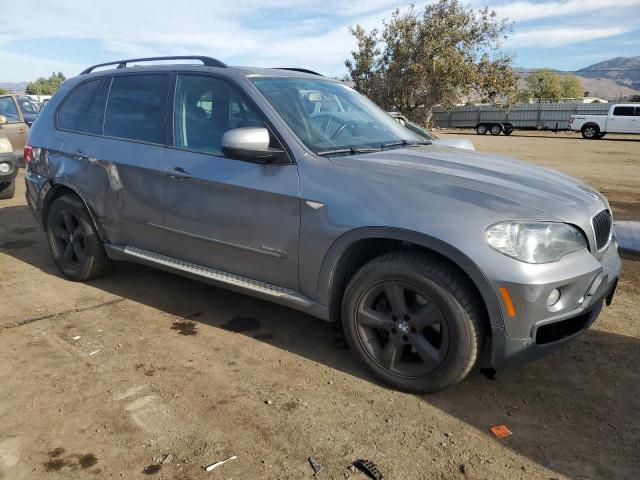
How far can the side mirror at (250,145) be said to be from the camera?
3049mm

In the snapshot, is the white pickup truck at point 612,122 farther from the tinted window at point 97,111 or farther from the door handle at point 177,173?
the door handle at point 177,173

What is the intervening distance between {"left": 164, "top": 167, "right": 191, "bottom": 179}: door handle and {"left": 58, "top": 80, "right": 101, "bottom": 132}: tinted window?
4.38ft

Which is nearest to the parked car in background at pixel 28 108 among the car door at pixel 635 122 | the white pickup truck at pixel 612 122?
the white pickup truck at pixel 612 122

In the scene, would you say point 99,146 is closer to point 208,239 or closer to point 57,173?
point 57,173

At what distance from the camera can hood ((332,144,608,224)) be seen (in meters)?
2.68

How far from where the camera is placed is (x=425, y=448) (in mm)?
2510

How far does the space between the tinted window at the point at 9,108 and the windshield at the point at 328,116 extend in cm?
974

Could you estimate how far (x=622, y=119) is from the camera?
28.7 metres

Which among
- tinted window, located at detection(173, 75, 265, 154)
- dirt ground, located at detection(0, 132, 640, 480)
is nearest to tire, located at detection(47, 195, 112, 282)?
dirt ground, located at detection(0, 132, 640, 480)

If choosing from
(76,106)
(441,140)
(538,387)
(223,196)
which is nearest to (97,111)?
(76,106)

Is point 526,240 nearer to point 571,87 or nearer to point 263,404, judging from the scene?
point 263,404

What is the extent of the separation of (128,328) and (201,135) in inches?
58.1

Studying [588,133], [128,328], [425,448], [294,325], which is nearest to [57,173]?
[128,328]

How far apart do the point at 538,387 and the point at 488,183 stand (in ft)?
3.98
